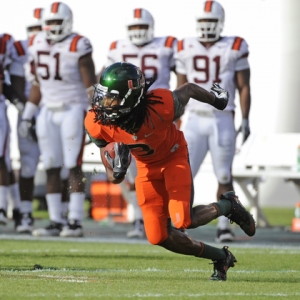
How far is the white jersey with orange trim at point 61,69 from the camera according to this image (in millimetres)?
10352

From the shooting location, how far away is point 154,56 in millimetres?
10352

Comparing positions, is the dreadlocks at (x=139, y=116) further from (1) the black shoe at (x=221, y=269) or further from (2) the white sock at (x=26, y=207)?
(2) the white sock at (x=26, y=207)

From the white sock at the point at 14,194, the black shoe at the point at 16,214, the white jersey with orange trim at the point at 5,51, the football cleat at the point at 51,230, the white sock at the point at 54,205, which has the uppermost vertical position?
the white jersey with orange trim at the point at 5,51

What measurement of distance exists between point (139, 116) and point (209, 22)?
3967mm

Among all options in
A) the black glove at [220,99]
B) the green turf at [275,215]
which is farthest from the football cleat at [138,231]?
the black glove at [220,99]

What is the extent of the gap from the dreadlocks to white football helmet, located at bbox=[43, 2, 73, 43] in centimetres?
427

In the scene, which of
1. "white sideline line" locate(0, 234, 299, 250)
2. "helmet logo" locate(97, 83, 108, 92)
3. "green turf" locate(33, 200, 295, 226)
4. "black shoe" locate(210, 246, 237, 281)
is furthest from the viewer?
"green turf" locate(33, 200, 295, 226)

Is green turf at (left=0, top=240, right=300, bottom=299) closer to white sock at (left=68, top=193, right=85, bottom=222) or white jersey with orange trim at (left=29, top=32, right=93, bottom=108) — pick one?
white sock at (left=68, top=193, right=85, bottom=222)

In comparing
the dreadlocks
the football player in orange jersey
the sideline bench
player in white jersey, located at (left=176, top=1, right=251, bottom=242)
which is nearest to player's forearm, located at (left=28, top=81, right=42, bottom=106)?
player in white jersey, located at (left=176, top=1, right=251, bottom=242)

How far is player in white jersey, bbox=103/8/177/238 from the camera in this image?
10.4 meters

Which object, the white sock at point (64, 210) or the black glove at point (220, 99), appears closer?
the black glove at point (220, 99)

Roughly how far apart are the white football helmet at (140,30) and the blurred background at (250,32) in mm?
6541

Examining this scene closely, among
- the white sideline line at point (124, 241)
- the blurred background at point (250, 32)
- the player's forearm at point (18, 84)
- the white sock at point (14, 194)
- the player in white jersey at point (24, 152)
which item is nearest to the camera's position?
the white sideline line at point (124, 241)

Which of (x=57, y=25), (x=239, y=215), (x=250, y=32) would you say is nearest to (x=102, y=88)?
(x=239, y=215)
